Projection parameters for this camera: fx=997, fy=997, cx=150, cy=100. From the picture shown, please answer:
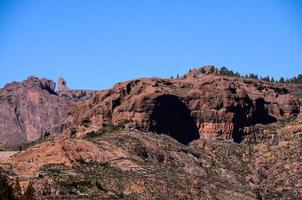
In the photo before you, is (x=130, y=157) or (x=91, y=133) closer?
(x=130, y=157)

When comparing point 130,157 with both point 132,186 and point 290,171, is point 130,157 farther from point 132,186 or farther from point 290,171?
point 290,171

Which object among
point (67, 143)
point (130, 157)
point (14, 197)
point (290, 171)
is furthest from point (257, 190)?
point (14, 197)

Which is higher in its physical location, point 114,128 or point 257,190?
point 114,128

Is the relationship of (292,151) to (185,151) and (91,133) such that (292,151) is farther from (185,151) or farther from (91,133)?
(91,133)

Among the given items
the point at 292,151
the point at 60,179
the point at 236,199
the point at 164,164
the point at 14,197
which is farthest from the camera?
the point at 292,151

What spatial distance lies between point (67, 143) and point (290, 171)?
42797mm

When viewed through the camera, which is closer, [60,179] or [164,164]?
[60,179]

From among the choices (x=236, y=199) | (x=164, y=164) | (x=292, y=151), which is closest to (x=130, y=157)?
(x=164, y=164)

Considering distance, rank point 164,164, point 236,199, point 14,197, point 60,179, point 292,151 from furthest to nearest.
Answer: point 292,151, point 164,164, point 236,199, point 60,179, point 14,197

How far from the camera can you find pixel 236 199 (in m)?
169

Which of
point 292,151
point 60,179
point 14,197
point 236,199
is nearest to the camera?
point 14,197

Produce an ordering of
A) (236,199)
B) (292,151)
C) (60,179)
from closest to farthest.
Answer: (60,179)
(236,199)
(292,151)

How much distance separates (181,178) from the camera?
17088 centimetres

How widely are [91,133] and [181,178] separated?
108ft
